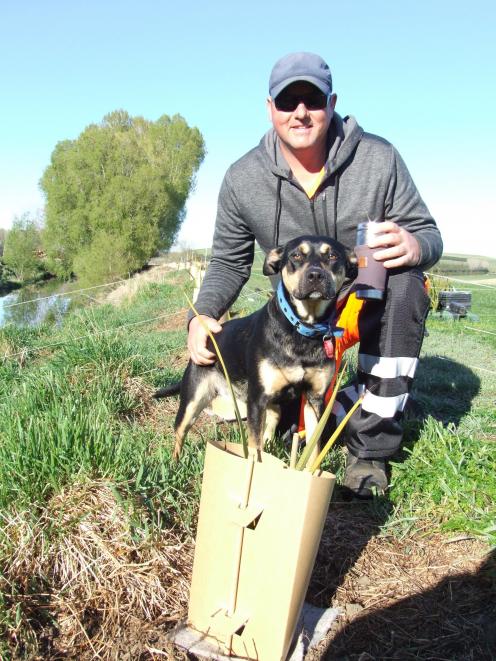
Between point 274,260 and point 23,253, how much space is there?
119 feet

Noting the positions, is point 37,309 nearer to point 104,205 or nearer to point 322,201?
point 104,205

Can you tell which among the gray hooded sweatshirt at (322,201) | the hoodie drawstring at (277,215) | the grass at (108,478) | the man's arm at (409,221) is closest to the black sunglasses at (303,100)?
the gray hooded sweatshirt at (322,201)

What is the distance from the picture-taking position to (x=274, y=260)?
10.0ft

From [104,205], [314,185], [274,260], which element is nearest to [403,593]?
[274,260]

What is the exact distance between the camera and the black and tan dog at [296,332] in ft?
9.30

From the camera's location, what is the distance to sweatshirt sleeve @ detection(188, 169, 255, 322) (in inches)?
131

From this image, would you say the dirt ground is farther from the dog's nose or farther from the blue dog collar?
the dog's nose

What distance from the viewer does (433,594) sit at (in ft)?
6.75

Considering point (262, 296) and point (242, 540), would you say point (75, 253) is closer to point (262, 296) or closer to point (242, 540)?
point (262, 296)

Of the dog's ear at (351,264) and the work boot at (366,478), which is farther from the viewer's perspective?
the dog's ear at (351,264)

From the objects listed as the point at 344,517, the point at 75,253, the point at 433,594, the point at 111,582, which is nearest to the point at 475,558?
the point at 433,594

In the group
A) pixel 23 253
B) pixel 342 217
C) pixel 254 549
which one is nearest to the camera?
pixel 254 549

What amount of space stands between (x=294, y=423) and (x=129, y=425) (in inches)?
41.5

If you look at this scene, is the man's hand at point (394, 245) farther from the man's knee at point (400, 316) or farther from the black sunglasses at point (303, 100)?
the black sunglasses at point (303, 100)
